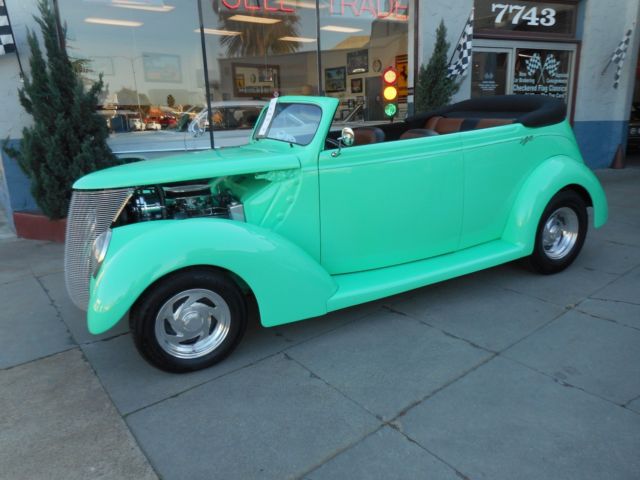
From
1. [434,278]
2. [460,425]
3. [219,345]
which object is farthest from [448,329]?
[219,345]

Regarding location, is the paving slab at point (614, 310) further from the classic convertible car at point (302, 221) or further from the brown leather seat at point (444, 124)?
the brown leather seat at point (444, 124)

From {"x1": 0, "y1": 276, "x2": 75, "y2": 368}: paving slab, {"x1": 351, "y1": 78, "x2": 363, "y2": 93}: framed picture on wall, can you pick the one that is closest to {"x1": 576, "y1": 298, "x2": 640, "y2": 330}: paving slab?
{"x1": 0, "y1": 276, "x2": 75, "y2": 368}: paving slab

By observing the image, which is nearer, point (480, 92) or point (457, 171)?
point (457, 171)

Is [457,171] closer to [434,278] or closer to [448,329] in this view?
[434,278]

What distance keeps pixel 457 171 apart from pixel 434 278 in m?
0.89

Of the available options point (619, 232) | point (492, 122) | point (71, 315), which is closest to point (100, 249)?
point (71, 315)

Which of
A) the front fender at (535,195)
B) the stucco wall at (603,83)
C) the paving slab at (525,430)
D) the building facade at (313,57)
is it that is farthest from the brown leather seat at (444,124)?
the stucco wall at (603,83)

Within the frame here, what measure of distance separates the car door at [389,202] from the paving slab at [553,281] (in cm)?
86

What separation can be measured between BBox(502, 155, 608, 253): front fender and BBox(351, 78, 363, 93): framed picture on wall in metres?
7.17

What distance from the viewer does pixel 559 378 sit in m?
2.83

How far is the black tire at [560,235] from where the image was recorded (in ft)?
14.0

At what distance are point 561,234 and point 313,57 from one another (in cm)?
684

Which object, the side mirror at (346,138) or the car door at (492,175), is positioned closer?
the side mirror at (346,138)

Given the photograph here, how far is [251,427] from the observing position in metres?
2.49
